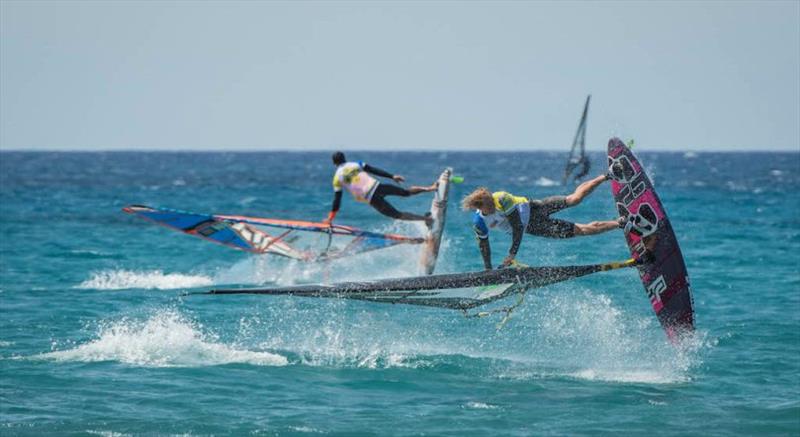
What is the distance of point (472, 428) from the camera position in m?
12.3

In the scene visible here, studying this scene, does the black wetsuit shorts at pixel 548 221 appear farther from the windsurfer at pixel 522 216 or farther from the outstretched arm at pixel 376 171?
the outstretched arm at pixel 376 171

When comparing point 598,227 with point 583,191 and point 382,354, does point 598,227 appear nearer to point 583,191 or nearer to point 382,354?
point 583,191

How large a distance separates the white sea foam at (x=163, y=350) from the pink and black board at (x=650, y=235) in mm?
5147

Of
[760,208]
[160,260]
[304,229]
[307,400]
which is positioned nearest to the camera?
[307,400]

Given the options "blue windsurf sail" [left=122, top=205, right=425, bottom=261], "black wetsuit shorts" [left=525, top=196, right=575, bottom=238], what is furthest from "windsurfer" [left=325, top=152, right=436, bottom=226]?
"black wetsuit shorts" [left=525, top=196, right=575, bottom=238]

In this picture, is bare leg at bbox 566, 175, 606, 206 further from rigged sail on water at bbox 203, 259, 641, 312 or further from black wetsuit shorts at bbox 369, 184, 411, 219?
black wetsuit shorts at bbox 369, 184, 411, 219

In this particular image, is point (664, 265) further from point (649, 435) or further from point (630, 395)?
point (649, 435)

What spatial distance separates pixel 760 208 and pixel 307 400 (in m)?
37.3

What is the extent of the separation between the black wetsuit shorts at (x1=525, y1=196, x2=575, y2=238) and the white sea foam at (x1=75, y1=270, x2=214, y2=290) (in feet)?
38.6

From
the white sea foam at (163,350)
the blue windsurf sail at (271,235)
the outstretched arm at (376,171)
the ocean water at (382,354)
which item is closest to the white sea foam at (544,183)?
the ocean water at (382,354)

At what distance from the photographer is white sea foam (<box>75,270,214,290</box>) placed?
77.4 ft

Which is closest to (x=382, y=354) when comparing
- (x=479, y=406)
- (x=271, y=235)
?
(x=479, y=406)

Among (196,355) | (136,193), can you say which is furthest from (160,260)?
(136,193)

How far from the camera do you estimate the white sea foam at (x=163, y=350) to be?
15.3 metres
